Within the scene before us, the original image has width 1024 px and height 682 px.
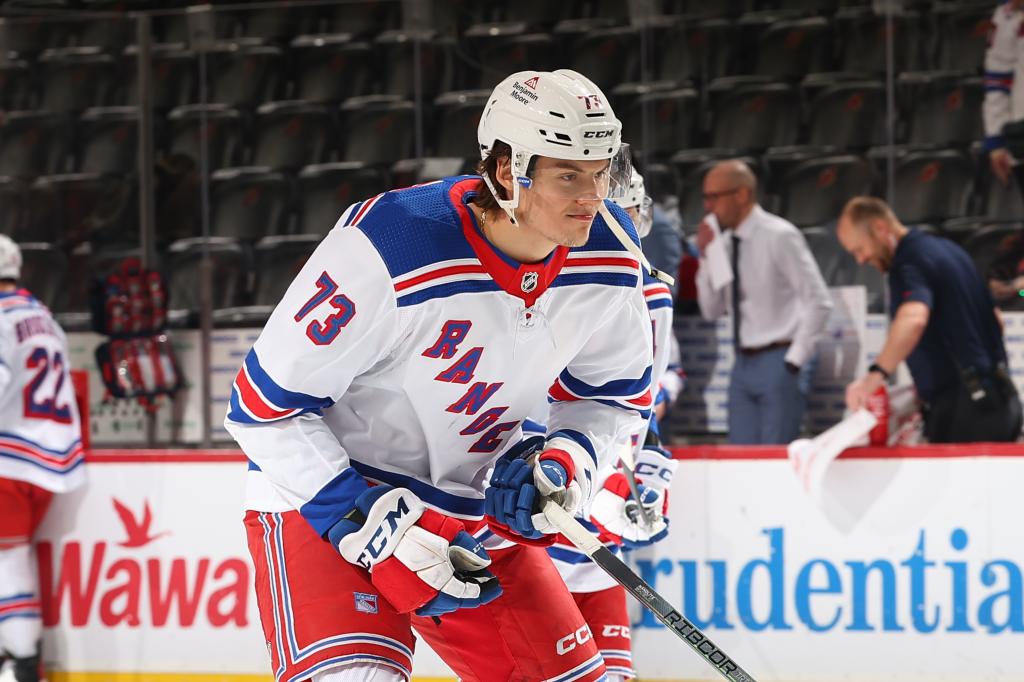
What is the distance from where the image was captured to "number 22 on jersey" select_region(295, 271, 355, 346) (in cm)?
187

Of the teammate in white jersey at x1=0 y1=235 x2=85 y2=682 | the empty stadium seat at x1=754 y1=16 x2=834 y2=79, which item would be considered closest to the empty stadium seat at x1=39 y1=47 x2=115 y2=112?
the teammate in white jersey at x1=0 y1=235 x2=85 y2=682

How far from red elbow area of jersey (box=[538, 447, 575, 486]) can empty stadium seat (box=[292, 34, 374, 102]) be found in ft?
9.83

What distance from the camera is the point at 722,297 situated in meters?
4.44

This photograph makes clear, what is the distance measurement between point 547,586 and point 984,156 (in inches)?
116

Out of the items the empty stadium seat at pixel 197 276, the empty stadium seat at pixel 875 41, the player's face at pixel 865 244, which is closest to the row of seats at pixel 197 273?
the empty stadium seat at pixel 197 276

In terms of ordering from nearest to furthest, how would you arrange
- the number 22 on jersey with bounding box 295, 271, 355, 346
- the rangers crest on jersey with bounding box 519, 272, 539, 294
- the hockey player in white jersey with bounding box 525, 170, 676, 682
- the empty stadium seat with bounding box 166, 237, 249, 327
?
the number 22 on jersey with bounding box 295, 271, 355, 346 < the rangers crest on jersey with bounding box 519, 272, 539, 294 < the hockey player in white jersey with bounding box 525, 170, 676, 682 < the empty stadium seat with bounding box 166, 237, 249, 327

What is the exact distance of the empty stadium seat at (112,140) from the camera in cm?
489

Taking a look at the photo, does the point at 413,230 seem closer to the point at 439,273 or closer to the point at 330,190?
the point at 439,273

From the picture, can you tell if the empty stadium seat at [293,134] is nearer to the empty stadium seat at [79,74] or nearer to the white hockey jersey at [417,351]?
the empty stadium seat at [79,74]

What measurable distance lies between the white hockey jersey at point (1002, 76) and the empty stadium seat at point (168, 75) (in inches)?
104

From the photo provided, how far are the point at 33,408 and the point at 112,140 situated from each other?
1.23m

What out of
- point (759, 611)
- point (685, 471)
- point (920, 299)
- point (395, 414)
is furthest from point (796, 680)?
point (395, 414)

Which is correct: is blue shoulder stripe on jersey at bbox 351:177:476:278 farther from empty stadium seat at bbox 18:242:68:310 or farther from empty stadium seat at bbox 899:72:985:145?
empty stadium seat at bbox 18:242:68:310

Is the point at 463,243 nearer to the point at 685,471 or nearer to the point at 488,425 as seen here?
the point at 488,425
